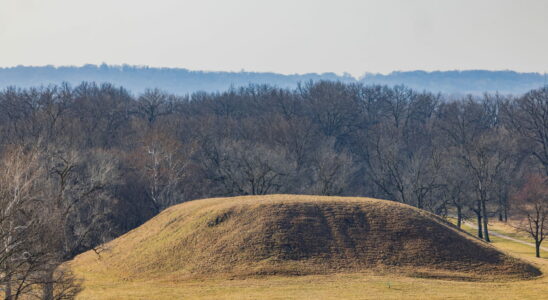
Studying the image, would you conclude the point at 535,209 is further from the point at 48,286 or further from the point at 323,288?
the point at 48,286

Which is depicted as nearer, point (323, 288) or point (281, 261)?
point (323, 288)

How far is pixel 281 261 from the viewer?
44.1 m

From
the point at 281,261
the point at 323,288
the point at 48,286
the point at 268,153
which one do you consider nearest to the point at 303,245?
the point at 281,261

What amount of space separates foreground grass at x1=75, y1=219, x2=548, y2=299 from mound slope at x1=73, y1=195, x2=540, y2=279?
5.40 ft

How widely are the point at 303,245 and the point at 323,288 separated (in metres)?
7.25

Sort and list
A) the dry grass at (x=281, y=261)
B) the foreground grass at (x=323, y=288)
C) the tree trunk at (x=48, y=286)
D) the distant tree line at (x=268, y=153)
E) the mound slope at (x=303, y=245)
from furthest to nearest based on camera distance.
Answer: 1. the distant tree line at (x=268, y=153)
2. the mound slope at (x=303, y=245)
3. the dry grass at (x=281, y=261)
4. the foreground grass at (x=323, y=288)
5. the tree trunk at (x=48, y=286)

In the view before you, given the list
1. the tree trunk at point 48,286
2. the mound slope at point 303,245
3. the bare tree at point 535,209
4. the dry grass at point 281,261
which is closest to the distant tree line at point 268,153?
the bare tree at point 535,209

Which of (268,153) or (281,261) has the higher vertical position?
(268,153)

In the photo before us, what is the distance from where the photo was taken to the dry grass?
38812 millimetres

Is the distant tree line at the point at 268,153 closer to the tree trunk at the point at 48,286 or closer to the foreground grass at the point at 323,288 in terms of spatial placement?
the foreground grass at the point at 323,288

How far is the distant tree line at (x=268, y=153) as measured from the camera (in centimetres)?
7531

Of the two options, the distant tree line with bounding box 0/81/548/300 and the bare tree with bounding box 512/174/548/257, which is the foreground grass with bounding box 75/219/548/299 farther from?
the bare tree with bounding box 512/174/548/257

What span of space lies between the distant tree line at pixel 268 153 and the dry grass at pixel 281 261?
458 inches

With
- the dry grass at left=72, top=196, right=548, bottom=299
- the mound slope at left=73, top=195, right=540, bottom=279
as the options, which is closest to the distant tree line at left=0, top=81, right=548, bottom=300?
the dry grass at left=72, top=196, right=548, bottom=299
